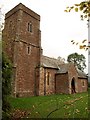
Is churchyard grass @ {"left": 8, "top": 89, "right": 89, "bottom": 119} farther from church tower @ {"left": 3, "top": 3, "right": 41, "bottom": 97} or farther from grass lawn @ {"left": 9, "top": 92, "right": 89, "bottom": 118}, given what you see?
church tower @ {"left": 3, "top": 3, "right": 41, "bottom": 97}

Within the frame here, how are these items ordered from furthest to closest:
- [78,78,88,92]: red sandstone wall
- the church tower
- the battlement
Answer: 1. [78,78,88,92]: red sandstone wall
2. the battlement
3. the church tower

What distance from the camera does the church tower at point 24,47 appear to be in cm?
2955

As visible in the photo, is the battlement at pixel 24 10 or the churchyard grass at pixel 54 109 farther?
the battlement at pixel 24 10

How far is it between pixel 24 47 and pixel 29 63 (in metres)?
2.56

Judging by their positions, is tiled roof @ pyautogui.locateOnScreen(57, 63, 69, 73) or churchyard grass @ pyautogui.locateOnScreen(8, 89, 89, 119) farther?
tiled roof @ pyautogui.locateOnScreen(57, 63, 69, 73)

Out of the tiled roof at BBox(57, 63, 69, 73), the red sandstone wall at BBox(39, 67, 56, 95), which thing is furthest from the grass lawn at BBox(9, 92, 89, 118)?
the tiled roof at BBox(57, 63, 69, 73)

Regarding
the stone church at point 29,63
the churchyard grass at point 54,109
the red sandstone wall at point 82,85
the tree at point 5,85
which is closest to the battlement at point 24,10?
the stone church at point 29,63

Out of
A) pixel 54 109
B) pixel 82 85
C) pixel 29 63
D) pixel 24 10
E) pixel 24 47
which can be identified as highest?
pixel 24 10

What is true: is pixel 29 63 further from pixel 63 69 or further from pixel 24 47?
pixel 63 69

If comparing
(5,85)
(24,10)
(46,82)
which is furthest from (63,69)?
(5,85)

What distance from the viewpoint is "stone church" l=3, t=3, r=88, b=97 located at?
2977cm

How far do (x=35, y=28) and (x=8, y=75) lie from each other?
21638mm

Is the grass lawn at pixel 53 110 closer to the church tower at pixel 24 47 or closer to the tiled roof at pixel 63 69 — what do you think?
the church tower at pixel 24 47

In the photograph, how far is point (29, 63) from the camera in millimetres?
31625
